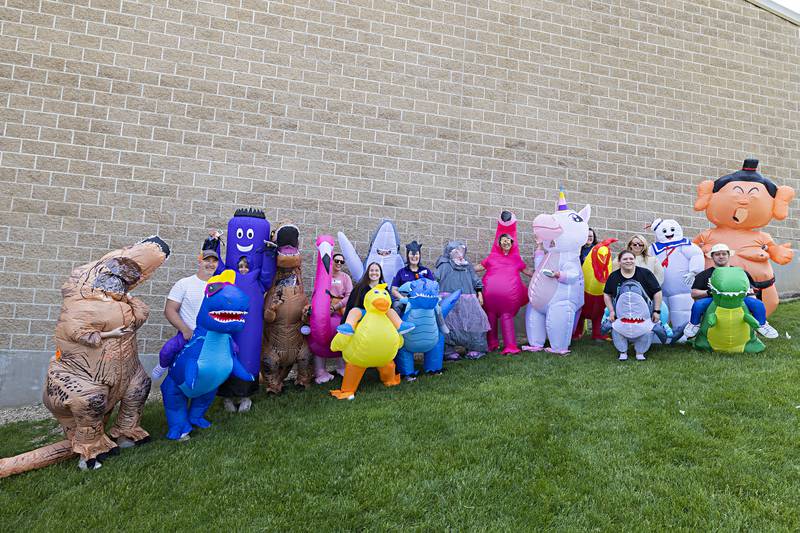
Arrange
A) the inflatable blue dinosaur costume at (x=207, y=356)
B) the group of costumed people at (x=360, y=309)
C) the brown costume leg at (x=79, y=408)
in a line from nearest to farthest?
the brown costume leg at (x=79, y=408)
the group of costumed people at (x=360, y=309)
the inflatable blue dinosaur costume at (x=207, y=356)

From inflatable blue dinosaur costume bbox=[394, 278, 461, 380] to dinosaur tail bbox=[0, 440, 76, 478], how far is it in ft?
9.92

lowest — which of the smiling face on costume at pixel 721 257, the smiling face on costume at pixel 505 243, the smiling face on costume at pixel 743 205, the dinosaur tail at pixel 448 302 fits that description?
the dinosaur tail at pixel 448 302

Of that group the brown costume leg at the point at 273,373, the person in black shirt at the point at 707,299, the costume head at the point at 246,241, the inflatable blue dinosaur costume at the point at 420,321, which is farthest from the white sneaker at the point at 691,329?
the costume head at the point at 246,241

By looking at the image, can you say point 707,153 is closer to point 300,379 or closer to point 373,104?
point 373,104

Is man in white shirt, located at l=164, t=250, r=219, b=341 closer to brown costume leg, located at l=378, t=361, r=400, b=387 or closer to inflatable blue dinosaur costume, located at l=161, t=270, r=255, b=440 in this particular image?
inflatable blue dinosaur costume, located at l=161, t=270, r=255, b=440

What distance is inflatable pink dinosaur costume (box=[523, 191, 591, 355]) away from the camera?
5.84 meters

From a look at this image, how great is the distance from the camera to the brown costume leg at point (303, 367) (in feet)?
17.1

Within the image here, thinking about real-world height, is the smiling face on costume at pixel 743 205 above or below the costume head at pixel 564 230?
above

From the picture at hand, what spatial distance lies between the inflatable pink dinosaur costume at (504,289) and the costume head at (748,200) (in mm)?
2787

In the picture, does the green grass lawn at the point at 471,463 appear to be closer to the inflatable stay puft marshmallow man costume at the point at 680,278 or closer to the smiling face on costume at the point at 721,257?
the inflatable stay puft marshmallow man costume at the point at 680,278

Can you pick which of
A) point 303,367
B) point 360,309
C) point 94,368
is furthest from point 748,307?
point 94,368

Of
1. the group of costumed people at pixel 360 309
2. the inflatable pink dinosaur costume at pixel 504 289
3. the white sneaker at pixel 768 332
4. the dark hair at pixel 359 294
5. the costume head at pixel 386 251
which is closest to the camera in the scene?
the group of costumed people at pixel 360 309

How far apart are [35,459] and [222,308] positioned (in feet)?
5.77

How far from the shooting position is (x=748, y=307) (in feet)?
17.7
